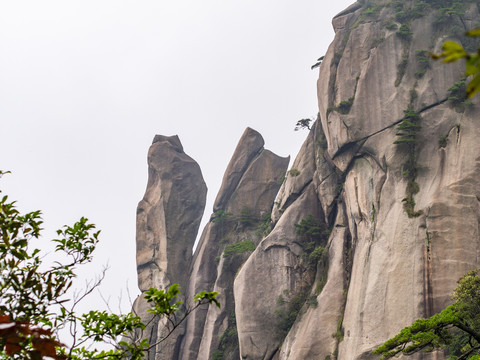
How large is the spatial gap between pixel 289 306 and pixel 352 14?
20.5 meters

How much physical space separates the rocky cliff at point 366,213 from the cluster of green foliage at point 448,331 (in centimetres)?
325

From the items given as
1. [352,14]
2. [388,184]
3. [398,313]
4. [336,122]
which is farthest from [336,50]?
[398,313]

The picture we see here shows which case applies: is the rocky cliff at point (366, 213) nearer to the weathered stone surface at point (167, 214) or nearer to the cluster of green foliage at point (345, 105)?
the cluster of green foliage at point (345, 105)

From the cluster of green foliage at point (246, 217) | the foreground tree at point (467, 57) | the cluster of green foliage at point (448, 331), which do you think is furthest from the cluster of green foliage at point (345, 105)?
the foreground tree at point (467, 57)

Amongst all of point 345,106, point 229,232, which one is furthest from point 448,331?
point 229,232

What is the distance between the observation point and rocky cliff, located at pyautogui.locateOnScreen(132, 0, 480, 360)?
21719mm

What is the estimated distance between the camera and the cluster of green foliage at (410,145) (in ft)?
78.5

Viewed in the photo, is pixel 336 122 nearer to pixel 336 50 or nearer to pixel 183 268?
pixel 336 50

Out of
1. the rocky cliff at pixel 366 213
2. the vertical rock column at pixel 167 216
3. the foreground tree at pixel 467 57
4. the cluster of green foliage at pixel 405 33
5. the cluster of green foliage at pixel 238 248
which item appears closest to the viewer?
the foreground tree at pixel 467 57

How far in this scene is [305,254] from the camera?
2928 centimetres

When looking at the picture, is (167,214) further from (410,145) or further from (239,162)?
(410,145)

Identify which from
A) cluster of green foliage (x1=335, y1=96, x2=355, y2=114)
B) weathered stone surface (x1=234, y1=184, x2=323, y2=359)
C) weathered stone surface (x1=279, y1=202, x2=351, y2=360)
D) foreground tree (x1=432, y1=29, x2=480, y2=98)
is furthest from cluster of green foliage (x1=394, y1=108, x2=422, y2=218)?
foreground tree (x1=432, y1=29, x2=480, y2=98)

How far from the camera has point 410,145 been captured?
82.8ft

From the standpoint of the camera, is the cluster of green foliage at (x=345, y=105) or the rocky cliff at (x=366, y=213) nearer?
the rocky cliff at (x=366, y=213)
